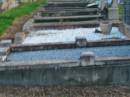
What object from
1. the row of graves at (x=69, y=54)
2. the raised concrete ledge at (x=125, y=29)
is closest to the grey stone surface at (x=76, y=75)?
the row of graves at (x=69, y=54)

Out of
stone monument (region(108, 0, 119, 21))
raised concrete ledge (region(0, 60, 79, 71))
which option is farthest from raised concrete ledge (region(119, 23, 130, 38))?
raised concrete ledge (region(0, 60, 79, 71))

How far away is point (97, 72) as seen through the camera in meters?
8.24

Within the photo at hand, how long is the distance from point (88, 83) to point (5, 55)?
2.74m

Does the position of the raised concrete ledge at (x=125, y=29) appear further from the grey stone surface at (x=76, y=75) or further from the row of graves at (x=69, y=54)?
the grey stone surface at (x=76, y=75)

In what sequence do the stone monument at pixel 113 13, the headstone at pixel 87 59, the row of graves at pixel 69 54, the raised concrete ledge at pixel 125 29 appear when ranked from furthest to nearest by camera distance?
the stone monument at pixel 113 13, the raised concrete ledge at pixel 125 29, the row of graves at pixel 69 54, the headstone at pixel 87 59

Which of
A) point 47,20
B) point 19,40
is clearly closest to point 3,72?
point 19,40

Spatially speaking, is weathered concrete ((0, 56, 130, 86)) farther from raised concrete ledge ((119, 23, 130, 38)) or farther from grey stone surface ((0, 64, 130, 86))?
raised concrete ledge ((119, 23, 130, 38))

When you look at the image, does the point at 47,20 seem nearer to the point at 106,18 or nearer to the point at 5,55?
the point at 106,18

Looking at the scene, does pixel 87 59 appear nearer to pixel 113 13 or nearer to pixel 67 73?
pixel 67 73

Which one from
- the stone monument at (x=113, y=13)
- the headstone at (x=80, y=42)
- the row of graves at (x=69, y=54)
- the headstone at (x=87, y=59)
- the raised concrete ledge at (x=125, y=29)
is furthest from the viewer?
the stone monument at (x=113, y=13)

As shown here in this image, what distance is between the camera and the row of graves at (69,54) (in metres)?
8.23

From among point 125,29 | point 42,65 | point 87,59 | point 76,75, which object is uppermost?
point 87,59

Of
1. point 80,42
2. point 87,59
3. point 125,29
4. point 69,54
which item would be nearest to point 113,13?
point 125,29

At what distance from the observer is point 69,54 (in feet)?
34.1
